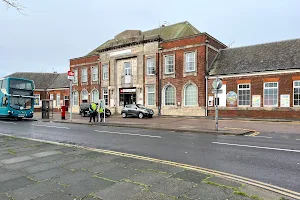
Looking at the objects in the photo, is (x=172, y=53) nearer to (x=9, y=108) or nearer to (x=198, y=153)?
(x=9, y=108)

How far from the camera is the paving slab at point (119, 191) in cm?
374

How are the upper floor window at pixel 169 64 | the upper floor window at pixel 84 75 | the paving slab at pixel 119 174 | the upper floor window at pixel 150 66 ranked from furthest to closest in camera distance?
the upper floor window at pixel 84 75
the upper floor window at pixel 150 66
the upper floor window at pixel 169 64
the paving slab at pixel 119 174

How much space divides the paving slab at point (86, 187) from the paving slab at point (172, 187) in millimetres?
890

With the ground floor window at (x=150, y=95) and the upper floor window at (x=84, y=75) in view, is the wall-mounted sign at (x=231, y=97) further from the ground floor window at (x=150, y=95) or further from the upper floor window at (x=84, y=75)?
the upper floor window at (x=84, y=75)

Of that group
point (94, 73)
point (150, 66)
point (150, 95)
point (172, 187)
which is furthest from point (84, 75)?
point (172, 187)

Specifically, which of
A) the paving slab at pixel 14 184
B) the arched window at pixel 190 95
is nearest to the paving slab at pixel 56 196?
the paving slab at pixel 14 184

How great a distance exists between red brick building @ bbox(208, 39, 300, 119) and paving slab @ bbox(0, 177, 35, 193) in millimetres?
21679

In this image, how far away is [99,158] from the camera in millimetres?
6332

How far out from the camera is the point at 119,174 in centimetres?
489

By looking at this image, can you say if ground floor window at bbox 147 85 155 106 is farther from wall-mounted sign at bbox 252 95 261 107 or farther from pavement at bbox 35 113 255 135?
wall-mounted sign at bbox 252 95 261 107

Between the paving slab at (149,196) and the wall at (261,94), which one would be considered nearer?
the paving slab at (149,196)

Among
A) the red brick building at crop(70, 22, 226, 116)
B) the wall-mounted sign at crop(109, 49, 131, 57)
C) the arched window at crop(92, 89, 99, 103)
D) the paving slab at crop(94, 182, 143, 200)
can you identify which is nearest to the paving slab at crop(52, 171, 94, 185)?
the paving slab at crop(94, 182, 143, 200)

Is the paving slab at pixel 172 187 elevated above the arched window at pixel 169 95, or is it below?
below

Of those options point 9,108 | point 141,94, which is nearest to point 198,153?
point 9,108
